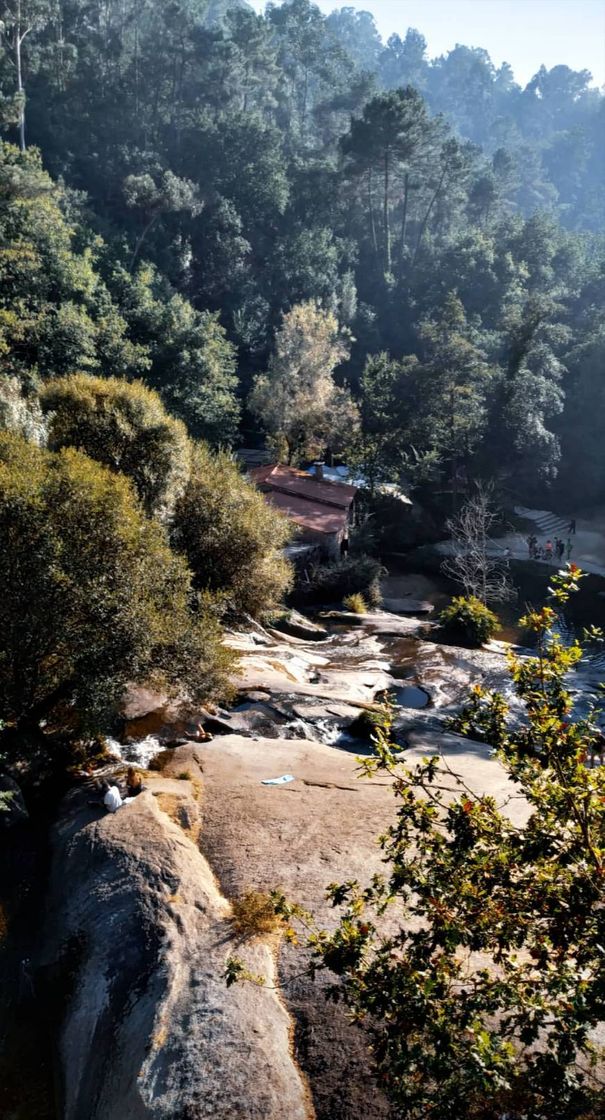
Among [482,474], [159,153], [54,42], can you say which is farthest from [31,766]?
[54,42]

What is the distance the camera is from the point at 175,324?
40.5 metres

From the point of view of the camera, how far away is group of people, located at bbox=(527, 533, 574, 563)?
42031 mm

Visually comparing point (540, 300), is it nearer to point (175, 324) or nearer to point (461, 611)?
point (175, 324)

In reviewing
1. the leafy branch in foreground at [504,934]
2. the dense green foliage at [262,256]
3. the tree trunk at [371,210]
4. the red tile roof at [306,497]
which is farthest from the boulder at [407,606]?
the tree trunk at [371,210]

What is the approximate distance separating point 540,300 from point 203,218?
88.4ft

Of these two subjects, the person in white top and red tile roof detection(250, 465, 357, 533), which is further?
red tile roof detection(250, 465, 357, 533)

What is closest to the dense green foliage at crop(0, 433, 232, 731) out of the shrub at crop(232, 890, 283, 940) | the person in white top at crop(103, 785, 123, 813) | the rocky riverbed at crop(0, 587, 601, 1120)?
the person in white top at crop(103, 785, 123, 813)

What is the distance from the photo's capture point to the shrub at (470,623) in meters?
26.5

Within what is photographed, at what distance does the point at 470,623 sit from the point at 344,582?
8.05 metres

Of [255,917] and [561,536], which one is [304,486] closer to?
[561,536]

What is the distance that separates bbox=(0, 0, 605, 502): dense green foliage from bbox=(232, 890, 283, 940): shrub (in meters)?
25.9

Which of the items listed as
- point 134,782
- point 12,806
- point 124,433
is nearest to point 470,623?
point 124,433

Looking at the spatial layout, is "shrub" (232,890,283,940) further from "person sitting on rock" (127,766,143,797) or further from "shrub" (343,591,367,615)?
"shrub" (343,591,367,615)

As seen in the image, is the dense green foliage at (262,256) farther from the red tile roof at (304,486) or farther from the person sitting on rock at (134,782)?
the person sitting on rock at (134,782)
